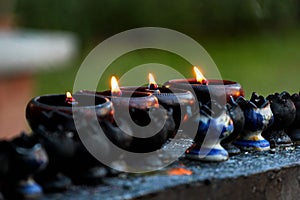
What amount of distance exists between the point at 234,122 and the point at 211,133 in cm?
12

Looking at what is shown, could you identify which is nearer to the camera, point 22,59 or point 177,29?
point 22,59

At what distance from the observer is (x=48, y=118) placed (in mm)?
1592

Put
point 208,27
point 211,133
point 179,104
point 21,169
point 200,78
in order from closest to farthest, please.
Answer: point 21,169, point 211,133, point 179,104, point 200,78, point 208,27

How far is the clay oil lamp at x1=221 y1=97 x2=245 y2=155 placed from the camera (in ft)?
6.01

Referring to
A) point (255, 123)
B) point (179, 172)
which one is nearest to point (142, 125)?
point (179, 172)

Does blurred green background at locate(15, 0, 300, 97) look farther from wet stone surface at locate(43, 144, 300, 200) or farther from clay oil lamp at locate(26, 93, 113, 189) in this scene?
clay oil lamp at locate(26, 93, 113, 189)

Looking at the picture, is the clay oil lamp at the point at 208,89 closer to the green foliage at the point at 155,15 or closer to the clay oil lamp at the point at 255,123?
the clay oil lamp at the point at 255,123

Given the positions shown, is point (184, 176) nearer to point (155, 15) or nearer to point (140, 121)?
point (140, 121)

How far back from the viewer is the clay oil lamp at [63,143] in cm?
148

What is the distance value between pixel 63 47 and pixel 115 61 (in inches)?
199

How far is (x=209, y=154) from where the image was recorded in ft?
5.82

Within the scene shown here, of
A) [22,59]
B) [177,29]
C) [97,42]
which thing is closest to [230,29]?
[177,29]

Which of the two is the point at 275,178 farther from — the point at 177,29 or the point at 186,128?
the point at 177,29

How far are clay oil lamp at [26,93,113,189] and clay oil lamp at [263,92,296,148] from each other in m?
0.64
